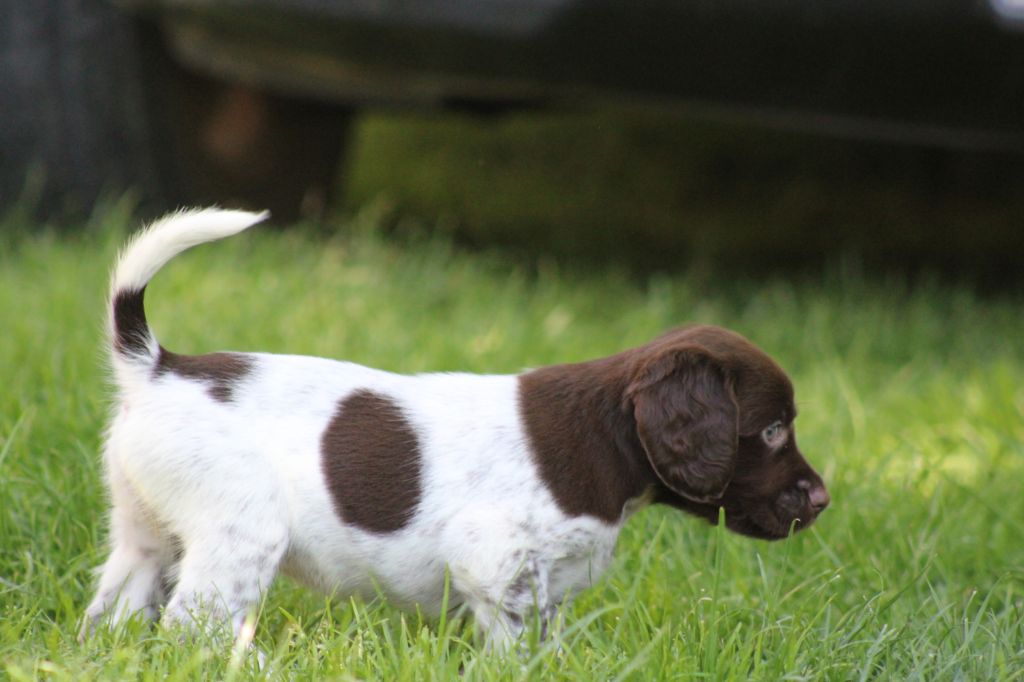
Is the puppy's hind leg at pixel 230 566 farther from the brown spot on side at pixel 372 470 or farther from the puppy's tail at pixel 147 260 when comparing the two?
the puppy's tail at pixel 147 260

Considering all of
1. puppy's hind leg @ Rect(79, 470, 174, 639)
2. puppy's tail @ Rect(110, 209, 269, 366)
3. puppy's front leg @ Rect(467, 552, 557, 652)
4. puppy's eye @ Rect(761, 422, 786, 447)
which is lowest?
puppy's hind leg @ Rect(79, 470, 174, 639)

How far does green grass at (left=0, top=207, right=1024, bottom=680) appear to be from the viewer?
Answer: 102 inches

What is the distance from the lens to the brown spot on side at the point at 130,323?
2.83 metres

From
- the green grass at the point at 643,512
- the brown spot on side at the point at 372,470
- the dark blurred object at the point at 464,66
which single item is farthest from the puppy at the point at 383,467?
the dark blurred object at the point at 464,66

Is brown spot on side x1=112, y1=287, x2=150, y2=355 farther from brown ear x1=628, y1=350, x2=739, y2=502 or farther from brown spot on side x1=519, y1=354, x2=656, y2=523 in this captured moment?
→ brown ear x1=628, y1=350, x2=739, y2=502

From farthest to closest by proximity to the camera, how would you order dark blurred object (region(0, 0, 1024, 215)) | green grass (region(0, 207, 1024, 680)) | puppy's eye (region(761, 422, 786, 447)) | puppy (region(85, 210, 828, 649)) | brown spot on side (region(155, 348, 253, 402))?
1. dark blurred object (region(0, 0, 1024, 215))
2. puppy's eye (region(761, 422, 786, 447))
3. brown spot on side (region(155, 348, 253, 402))
4. puppy (region(85, 210, 828, 649))
5. green grass (region(0, 207, 1024, 680))

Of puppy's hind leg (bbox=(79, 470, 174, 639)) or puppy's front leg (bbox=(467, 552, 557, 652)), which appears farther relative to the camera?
puppy's hind leg (bbox=(79, 470, 174, 639))

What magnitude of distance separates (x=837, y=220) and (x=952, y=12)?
9.92 feet

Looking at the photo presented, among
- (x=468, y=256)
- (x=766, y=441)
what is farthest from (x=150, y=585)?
(x=468, y=256)

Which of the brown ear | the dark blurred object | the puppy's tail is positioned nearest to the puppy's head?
the brown ear

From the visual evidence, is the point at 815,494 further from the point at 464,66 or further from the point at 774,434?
the point at 464,66

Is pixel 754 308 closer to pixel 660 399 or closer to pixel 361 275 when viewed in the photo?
pixel 361 275

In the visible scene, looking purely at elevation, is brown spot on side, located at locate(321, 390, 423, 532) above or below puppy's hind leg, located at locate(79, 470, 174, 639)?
above

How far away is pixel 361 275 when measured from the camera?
17.4ft
